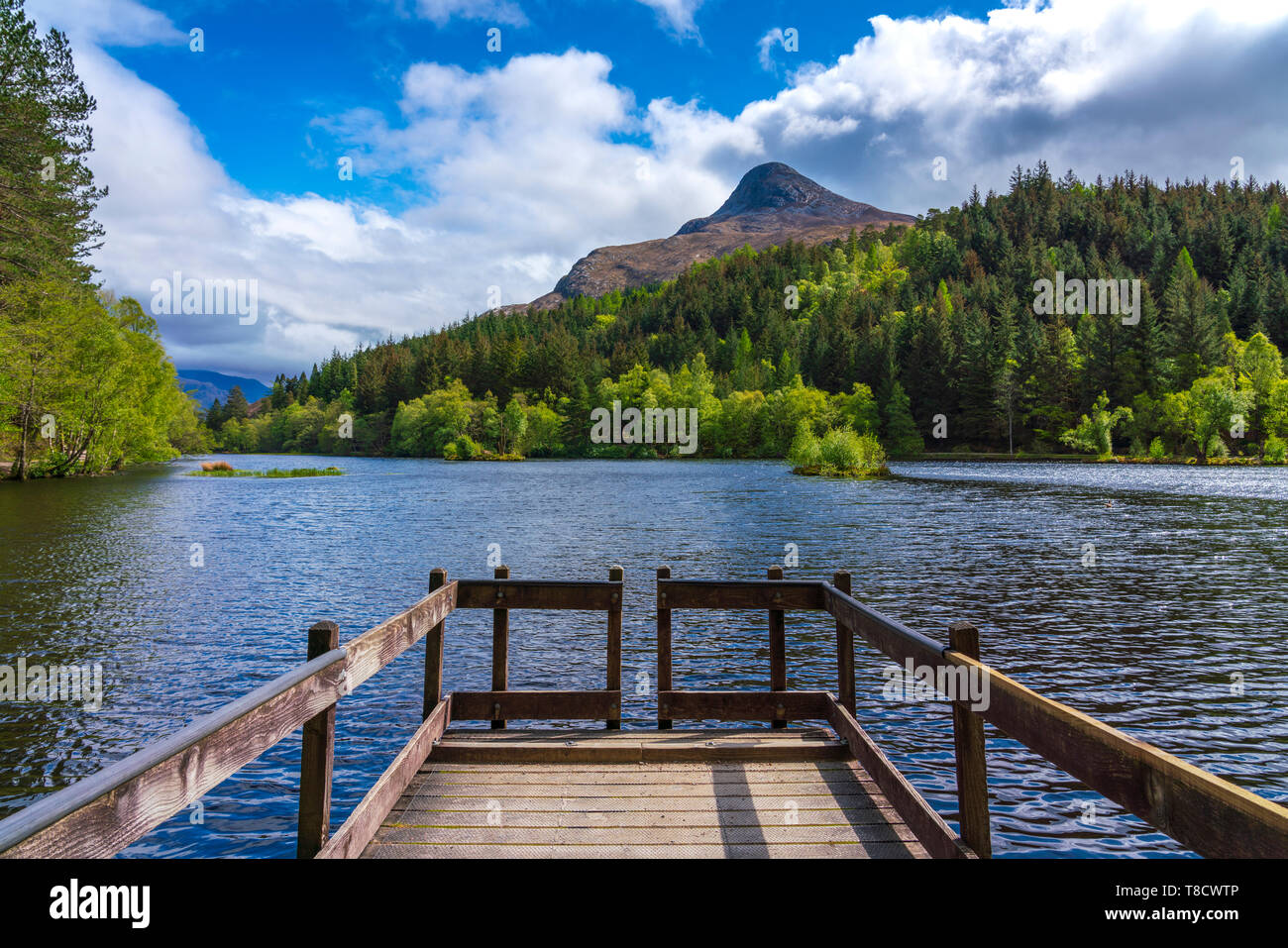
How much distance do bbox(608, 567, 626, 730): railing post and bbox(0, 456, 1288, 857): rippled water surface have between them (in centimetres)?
300

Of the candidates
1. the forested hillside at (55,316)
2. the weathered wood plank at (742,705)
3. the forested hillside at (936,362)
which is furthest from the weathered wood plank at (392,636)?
the forested hillside at (936,362)

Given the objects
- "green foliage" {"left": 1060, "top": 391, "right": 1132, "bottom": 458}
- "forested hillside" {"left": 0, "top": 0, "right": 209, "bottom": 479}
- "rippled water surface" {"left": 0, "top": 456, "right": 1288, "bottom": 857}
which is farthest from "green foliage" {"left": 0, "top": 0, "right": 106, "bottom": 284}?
"green foliage" {"left": 1060, "top": 391, "right": 1132, "bottom": 458}

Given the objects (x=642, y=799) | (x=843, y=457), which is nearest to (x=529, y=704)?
(x=642, y=799)

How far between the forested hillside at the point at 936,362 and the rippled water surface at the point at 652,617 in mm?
67273

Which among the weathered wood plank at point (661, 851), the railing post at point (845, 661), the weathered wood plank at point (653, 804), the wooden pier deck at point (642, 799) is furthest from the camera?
the railing post at point (845, 661)

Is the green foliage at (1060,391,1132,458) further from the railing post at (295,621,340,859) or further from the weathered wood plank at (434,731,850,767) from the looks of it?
the railing post at (295,621,340,859)

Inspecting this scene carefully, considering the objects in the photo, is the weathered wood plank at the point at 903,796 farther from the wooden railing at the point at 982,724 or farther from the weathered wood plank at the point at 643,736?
the weathered wood plank at the point at 643,736

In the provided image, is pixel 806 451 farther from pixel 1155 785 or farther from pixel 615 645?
pixel 1155 785

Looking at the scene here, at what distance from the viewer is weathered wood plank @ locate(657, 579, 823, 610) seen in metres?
7.31

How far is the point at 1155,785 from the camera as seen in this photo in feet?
9.18

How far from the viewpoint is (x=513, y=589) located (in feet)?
23.7

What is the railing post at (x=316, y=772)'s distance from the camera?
13.8 feet
